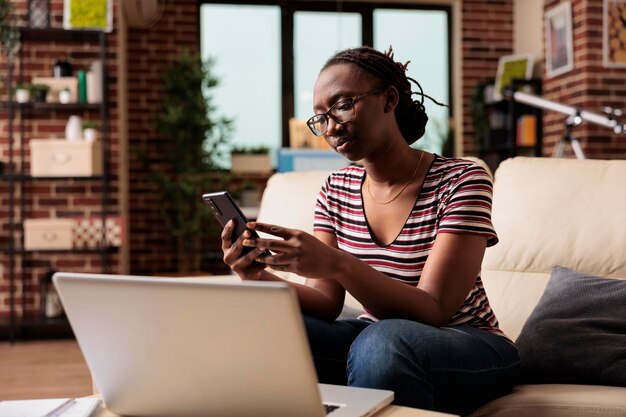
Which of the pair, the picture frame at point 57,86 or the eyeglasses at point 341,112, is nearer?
the eyeglasses at point 341,112

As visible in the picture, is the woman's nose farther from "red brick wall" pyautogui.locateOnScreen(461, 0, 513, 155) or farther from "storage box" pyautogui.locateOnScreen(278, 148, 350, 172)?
"red brick wall" pyautogui.locateOnScreen(461, 0, 513, 155)

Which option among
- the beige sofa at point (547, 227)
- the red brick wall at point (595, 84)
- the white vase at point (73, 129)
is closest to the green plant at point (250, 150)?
the white vase at point (73, 129)

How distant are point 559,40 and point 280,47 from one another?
2507 millimetres

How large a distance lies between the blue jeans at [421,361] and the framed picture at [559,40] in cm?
443

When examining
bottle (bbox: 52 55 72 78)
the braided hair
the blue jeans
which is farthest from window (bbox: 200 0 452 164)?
the blue jeans

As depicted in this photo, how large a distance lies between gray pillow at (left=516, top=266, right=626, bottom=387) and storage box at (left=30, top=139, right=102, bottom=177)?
3.47m

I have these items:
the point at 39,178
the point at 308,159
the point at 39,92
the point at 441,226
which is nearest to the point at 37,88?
the point at 39,92

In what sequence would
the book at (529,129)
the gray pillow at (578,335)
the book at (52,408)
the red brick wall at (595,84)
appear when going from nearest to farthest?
the book at (52,408) → the gray pillow at (578,335) → the red brick wall at (595,84) → the book at (529,129)

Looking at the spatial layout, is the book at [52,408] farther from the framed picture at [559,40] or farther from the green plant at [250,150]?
the green plant at [250,150]

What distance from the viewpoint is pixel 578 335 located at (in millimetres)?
1820

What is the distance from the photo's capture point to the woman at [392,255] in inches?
51.7

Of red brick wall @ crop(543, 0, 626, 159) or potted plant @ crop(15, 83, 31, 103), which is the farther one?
red brick wall @ crop(543, 0, 626, 159)

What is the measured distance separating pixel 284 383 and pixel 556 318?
3.55 feet

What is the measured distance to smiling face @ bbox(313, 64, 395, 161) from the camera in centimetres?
160
